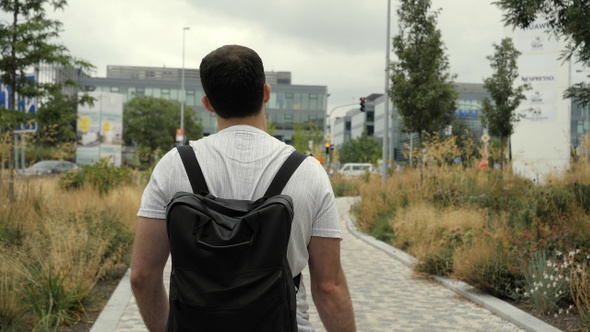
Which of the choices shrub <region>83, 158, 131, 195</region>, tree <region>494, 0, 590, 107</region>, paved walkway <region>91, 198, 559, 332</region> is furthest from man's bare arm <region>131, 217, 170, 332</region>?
shrub <region>83, 158, 131, 195</region>

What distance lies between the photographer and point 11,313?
600cm

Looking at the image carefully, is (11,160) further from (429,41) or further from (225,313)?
(429,41)

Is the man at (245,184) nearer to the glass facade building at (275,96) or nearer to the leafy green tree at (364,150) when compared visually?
the leafy green tree at (364,150)

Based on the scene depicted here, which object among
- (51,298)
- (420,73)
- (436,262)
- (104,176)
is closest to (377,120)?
(420,73)

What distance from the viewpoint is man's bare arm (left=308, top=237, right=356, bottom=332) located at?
232cm

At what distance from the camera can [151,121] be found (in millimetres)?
78688

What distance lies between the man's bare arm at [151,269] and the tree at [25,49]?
1209 cm

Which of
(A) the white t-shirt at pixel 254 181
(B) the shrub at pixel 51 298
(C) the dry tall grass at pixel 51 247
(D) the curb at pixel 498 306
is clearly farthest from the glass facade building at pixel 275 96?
(A) the white t-shirt at pixel 254 181

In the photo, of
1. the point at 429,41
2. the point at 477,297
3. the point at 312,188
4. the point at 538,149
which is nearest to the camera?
the point at 312,188

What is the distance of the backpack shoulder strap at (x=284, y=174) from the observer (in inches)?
86.0

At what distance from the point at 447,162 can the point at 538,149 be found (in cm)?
2049

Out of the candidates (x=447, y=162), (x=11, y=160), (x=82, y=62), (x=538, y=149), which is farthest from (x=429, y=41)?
(x=538, y=149)

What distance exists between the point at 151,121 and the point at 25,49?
215ft

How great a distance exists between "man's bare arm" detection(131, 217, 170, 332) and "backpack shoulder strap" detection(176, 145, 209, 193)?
17 cm
